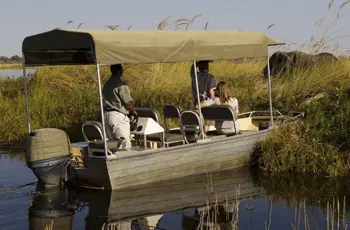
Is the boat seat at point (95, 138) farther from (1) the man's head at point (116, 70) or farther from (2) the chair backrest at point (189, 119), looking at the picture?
(2) the chair backrest at point (189, 119)

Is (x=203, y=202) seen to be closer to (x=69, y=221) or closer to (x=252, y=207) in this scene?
(x=252, y=207)

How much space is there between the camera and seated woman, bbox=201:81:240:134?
11945mm

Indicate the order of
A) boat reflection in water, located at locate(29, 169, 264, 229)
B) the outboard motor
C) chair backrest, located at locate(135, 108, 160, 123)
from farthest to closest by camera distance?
chair backrest, located at locate(135, 108, 160, 123), the outboard motor, boat reflection in water, located at locate(29, 169, 264, 229)

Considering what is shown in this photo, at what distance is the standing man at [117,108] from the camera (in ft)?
34.8

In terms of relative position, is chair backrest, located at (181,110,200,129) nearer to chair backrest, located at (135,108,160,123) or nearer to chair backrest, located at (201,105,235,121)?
chair backrest, located at (201,105,235,121)

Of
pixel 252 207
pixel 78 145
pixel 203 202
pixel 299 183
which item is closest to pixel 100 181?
pixel 78 145

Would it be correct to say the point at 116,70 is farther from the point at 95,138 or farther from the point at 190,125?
the point at 190,125

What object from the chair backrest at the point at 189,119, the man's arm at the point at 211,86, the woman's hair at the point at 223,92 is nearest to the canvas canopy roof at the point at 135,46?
the woman's hair at the point at 223,92

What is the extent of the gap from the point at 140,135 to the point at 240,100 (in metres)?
5.59

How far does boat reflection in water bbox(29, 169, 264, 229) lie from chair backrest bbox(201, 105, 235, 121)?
112 centimetres

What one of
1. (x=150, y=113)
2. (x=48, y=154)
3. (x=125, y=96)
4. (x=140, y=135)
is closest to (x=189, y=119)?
(x=150, y=113)

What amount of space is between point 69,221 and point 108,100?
8.80 feet

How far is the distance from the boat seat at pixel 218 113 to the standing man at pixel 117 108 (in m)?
1.69

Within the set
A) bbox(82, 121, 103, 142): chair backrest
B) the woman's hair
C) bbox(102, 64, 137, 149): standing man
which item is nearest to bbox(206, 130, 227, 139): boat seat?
the woman's hair
